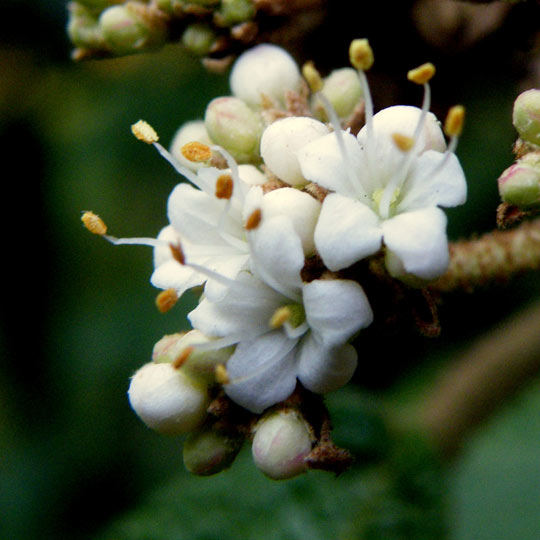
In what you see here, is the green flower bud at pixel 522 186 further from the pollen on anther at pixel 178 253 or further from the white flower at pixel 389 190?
the pollen on anther at pixel 178 253

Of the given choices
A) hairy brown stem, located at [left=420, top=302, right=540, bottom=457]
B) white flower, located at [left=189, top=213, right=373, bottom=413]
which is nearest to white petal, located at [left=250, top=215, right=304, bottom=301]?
white flower, located at [left=189, top=213, right=373, bottom=413]

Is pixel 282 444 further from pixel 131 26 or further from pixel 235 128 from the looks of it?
pixel 131 26

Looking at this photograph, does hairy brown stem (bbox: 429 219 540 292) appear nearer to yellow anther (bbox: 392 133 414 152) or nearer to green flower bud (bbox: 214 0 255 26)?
yellow anther (bbox: 392 133 414 152)

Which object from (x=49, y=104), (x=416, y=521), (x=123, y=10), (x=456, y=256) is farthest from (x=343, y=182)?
(x=49, y=104)

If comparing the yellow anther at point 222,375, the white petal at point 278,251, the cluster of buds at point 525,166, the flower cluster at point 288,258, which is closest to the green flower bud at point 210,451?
the flower cluster at point 288,258

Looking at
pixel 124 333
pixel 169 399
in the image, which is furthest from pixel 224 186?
pixel 124 333

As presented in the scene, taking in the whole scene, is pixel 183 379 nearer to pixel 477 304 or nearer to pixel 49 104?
pixel 477 304
